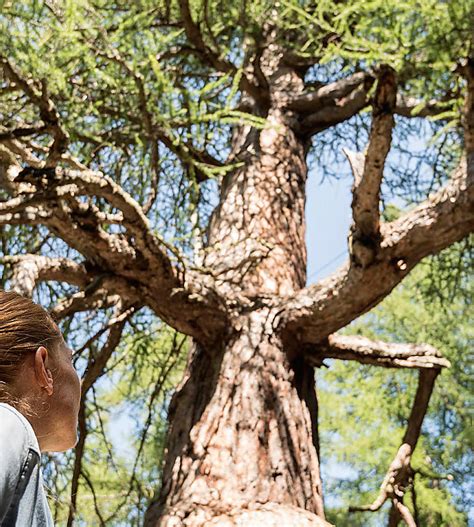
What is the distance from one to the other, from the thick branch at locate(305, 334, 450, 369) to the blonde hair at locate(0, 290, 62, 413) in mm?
2890

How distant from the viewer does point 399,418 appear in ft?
34.2

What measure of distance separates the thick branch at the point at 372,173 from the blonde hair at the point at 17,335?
2.22m

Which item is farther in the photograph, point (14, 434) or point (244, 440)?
point (244, 440)

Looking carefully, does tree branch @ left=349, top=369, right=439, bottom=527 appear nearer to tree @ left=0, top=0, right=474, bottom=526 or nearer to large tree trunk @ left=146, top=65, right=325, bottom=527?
tree @ left=0, top=0, right=474, bottom=526

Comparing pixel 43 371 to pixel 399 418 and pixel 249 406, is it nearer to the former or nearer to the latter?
pixel 249 406

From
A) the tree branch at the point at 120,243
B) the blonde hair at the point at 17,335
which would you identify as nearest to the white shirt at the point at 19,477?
the blonde hair at the point at 17,335

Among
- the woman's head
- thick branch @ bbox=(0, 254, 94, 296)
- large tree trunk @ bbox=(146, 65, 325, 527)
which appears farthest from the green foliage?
the woman's head

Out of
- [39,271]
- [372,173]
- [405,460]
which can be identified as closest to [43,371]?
[39,271]

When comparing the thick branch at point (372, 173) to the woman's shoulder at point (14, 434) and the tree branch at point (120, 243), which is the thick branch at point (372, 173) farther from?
the woman's shoulder at point (14, 434)

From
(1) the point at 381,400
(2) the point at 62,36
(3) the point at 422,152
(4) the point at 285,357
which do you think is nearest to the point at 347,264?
(4) the point at 285,357

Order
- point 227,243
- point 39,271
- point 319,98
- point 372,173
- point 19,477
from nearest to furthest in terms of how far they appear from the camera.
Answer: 1. point 19,477
2. point 372,173
3. point 39,271
4. point 227,243
5. point 319,98

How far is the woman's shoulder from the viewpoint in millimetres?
1204

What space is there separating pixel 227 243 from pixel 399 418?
6261 millimetres

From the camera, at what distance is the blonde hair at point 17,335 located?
4.76ft
